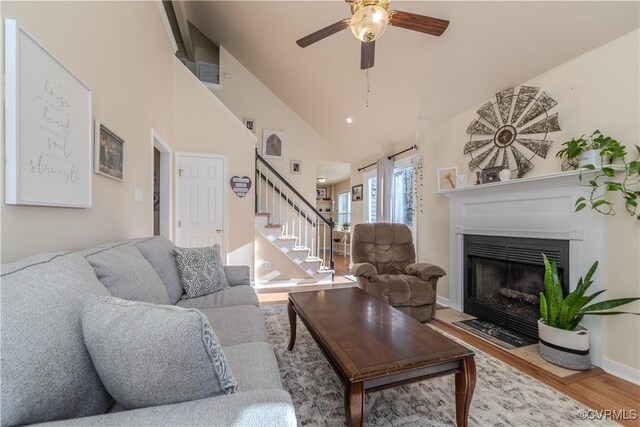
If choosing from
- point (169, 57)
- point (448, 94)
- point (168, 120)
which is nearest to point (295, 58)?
point (169, 57)

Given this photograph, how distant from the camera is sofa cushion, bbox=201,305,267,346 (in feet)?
4.64

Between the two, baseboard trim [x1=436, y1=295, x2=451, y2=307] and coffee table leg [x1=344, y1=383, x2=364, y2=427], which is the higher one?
coffee table leg [x1=344, y1=383, x2=364, y2=427]

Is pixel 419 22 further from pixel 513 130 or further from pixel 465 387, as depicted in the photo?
pixel 465 387

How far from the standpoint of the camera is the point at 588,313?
1.90 m

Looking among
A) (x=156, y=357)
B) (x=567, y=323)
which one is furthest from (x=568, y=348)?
(x=156, y=357)

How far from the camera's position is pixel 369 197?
18.2 feet

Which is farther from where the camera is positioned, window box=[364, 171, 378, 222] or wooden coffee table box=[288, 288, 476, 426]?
window box=[364, 171, 378, 222]

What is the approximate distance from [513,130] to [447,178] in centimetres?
84

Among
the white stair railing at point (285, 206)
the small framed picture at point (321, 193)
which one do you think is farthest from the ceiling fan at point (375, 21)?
the small framed picture at point (321, 193)

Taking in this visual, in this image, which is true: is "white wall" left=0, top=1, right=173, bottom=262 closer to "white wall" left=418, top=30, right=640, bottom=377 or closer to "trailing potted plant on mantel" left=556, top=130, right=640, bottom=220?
"trailing potted plant on mantel" left=556, top=130, right=640, bottom=220

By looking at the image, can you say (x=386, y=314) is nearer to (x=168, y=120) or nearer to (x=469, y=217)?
(x=469, y=217)

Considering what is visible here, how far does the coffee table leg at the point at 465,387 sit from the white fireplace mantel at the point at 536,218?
1.50m

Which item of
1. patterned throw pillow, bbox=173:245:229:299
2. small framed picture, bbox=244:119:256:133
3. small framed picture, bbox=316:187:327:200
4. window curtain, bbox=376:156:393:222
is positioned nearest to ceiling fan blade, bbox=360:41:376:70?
patterned throw pillow, bbox=173:245:229:299

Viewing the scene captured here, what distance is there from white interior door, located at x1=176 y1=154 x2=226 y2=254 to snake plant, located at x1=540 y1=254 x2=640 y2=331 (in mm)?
3827
